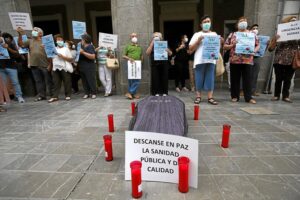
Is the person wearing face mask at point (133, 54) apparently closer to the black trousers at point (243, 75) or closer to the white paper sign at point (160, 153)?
the black trousers at point (243, 75)

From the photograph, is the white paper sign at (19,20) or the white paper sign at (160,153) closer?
the white paper sign at (160,153)

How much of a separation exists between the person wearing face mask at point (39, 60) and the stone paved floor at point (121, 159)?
216cm

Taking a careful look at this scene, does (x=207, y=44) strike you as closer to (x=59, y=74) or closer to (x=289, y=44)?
(x=289, y=44)

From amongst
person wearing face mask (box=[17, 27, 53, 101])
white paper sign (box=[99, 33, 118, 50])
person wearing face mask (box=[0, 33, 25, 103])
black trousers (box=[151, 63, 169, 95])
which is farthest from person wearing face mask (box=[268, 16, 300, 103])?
person wearing face mask (box=[0, 33, 25, 103])

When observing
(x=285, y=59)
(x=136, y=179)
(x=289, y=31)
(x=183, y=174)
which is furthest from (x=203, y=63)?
(x=136, y=179)

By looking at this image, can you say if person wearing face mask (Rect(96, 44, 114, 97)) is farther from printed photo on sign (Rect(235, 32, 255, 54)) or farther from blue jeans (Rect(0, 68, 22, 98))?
printed photo on sign (Rect(235, 32, 255, 54))

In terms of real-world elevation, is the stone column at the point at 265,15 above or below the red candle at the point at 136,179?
above

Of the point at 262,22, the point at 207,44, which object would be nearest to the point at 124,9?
the point at 207,44

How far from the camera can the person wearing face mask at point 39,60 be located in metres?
5.99

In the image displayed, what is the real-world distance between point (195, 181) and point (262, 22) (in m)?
6.14

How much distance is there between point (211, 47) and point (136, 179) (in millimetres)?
3850

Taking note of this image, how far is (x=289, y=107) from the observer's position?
4707 millimetres

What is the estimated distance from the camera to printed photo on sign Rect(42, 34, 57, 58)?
18.3 feet

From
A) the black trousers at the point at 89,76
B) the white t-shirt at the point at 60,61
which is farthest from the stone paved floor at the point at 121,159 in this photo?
the black trousers at the point at 89,76
